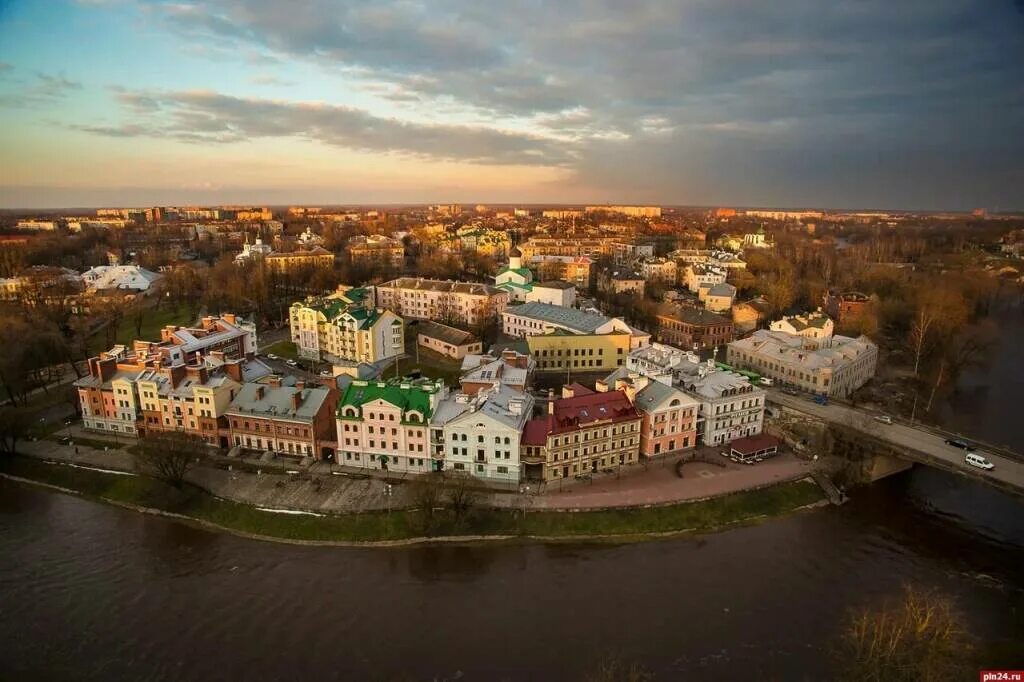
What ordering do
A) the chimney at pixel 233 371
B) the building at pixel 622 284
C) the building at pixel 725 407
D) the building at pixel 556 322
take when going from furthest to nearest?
the building at pixel 622 284 < the building at pixel 556 322 < the chimney at pixel 233 371 < the building at pixel 725 407

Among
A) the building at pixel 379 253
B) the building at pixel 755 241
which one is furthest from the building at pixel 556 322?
the building at pixel 755 241

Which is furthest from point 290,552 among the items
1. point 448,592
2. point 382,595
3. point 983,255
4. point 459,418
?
point 983,255

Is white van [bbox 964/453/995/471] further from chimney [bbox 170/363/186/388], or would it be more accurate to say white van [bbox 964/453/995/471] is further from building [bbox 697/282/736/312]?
chimney [bbox 170/363/186/388]

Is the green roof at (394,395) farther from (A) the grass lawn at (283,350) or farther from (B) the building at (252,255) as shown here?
(B) the building at (252,255)

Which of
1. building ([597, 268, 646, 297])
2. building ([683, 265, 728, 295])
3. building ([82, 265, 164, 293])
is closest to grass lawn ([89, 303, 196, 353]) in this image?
building ([82, 265, 164, 293])

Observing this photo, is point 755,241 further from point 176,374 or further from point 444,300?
point 176,374

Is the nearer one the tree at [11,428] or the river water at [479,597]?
the river water at [479,597]

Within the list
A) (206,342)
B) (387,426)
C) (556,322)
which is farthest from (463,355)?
(206,342)
